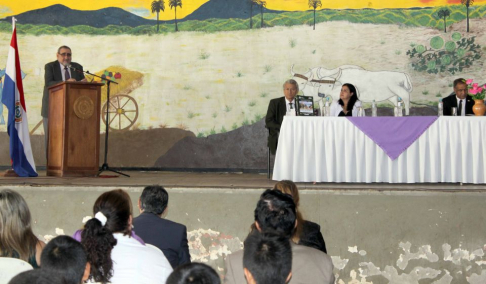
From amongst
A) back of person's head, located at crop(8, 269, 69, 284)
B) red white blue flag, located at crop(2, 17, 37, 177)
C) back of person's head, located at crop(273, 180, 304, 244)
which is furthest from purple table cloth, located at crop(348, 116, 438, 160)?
back of person's head, located at crop(8, 269, 69, 284)

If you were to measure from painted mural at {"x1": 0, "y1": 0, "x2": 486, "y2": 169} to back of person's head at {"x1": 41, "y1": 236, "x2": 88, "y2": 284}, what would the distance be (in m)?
7.15

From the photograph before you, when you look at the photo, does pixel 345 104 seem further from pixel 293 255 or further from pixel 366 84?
pixel 293 255

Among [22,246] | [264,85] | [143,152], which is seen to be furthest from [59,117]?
[22,246]

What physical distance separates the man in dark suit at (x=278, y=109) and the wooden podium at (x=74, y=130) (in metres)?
1.82

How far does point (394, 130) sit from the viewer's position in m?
6.26

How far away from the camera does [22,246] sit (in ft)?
9.59

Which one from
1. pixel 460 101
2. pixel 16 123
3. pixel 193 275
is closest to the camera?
pixel 193 275

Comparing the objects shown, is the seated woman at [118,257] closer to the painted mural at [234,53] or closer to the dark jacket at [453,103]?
the dark jacket at [453,103]

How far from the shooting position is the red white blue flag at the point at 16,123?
22.9ft

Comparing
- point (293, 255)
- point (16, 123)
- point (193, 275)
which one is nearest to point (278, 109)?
point (16, 123)

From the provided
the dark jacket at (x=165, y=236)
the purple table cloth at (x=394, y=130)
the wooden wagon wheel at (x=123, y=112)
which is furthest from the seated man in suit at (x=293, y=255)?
the wooden wagon wheel at (x=123, y=112)

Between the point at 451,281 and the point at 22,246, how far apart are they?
3.91 meters

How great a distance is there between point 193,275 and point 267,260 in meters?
0.33

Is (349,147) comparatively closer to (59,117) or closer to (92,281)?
(59,117)
